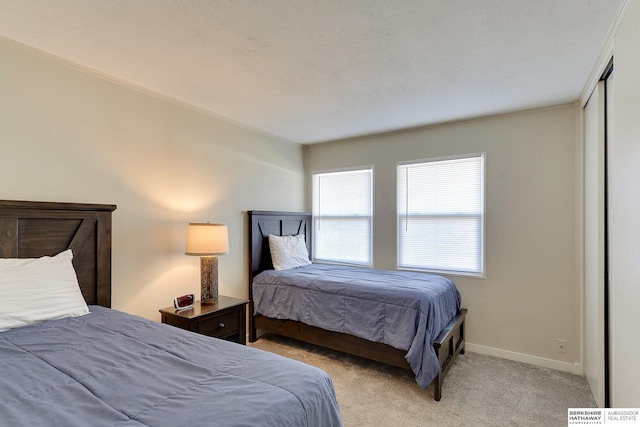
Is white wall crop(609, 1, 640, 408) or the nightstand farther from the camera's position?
the nightstand

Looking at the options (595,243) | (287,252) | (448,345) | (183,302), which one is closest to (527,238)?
(595,243)

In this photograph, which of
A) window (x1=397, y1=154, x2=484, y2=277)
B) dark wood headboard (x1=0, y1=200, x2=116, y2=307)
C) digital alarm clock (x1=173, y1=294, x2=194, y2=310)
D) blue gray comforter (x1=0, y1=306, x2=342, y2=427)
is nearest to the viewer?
blue gray comforter (x1=0, y1=306, x2=342, y2=427)

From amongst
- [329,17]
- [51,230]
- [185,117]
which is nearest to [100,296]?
[51,230]

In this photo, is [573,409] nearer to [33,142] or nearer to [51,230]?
[51,230]

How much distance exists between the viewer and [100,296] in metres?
2.23

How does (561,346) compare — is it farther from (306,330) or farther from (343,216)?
(343,216)

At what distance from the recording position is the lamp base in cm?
278

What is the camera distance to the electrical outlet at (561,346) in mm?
2900

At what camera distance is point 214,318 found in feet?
8.25

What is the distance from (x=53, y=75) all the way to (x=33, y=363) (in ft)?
6.18

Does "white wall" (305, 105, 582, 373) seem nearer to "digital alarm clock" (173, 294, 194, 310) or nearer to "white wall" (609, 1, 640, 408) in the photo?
"white wall" (609, 1, 640, 408)

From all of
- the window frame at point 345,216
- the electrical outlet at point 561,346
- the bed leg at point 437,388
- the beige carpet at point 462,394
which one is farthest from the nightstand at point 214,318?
the electrical outlet at point 561,346

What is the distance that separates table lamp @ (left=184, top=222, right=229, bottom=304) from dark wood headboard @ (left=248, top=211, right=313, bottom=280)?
723 mm

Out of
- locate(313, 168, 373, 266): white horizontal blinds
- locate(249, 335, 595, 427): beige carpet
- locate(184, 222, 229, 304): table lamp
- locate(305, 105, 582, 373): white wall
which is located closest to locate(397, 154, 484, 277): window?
locate(305, 105, 582, 373): white wall
